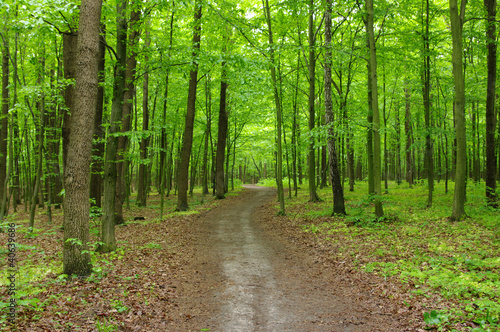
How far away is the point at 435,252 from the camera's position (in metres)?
7.31

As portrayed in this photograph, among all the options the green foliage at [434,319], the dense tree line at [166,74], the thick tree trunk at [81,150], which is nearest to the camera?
the green foliage at [434,319]

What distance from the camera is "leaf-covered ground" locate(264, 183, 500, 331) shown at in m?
4.69

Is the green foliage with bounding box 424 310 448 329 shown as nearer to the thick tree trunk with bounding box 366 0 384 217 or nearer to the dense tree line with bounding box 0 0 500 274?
the dense tree line with bounding box 0 0 500 274

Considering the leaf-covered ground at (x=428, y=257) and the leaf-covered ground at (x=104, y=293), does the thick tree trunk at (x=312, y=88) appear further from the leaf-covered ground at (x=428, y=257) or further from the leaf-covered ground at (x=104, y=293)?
the leaf-covered ground at (x=104, y=293)

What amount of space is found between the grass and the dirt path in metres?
0.89

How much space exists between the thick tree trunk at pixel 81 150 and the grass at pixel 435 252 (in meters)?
6.46

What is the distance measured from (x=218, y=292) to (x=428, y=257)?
5073 millimetres

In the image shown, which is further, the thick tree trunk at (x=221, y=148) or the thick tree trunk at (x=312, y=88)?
the thick tree trunk at (x=221, y=148)

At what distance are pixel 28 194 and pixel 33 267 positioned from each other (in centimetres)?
2068

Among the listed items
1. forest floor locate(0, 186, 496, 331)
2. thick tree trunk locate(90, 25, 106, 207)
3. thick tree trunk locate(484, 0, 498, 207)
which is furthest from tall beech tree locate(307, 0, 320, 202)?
thick tree trunk locate(90, 25, 106, 207)

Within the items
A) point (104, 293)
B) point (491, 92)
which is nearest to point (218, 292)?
point (104, 293)

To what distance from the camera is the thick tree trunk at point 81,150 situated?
580cm

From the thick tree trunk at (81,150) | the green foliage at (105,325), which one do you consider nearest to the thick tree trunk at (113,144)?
the thick tree trunk at (81,150)

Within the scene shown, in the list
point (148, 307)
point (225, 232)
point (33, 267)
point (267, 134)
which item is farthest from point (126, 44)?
point (267, 134)
